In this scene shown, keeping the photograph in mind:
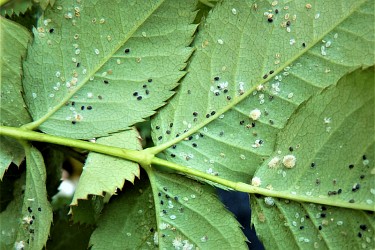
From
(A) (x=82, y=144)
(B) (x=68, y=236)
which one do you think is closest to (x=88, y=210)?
(B) (x=68, y=236)

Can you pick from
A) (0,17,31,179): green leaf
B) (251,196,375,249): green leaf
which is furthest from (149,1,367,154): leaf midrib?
(0,17,31,179): green leaf

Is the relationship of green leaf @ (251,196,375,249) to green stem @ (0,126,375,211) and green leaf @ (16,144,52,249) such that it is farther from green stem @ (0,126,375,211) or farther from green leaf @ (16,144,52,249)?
green leaf @ (16,144,52,249)

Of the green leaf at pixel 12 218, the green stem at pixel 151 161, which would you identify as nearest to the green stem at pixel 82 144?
the green stem at pixel 151 161

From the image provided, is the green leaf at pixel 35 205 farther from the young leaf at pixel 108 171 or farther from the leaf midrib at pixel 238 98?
the leaf midrib at pixel 238 98

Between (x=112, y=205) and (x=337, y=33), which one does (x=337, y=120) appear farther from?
(x=112, y=205)

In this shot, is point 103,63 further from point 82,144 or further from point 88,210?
point 88,210

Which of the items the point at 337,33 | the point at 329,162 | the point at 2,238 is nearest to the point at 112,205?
the point at 2,238
